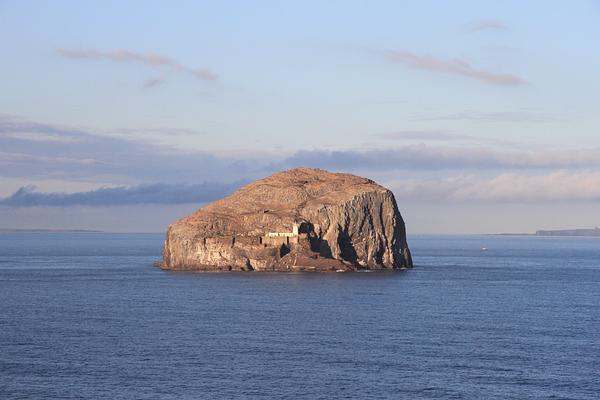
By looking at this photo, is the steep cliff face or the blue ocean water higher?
the steep cliff face

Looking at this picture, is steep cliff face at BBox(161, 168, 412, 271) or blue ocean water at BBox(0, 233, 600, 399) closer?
blue ocean water at BBox(0, 233, 600, 399)

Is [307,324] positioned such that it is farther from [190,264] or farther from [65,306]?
[190,264]

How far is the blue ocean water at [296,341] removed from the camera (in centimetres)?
7431

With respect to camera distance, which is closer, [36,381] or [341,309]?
[36,381]

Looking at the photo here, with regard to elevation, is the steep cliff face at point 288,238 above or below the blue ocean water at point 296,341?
above

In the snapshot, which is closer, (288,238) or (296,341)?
(296,341)

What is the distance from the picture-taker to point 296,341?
314ft

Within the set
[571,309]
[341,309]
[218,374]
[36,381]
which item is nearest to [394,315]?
[341,309]

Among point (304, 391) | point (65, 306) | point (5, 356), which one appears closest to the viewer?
point (304, 391)

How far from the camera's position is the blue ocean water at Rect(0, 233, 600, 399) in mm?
74312

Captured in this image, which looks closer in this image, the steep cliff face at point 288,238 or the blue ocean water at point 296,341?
the blue ocean water at point 296,341

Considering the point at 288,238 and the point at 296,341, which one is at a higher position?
the point at 288,238

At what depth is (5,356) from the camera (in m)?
85.7

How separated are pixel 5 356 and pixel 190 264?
365 ft
